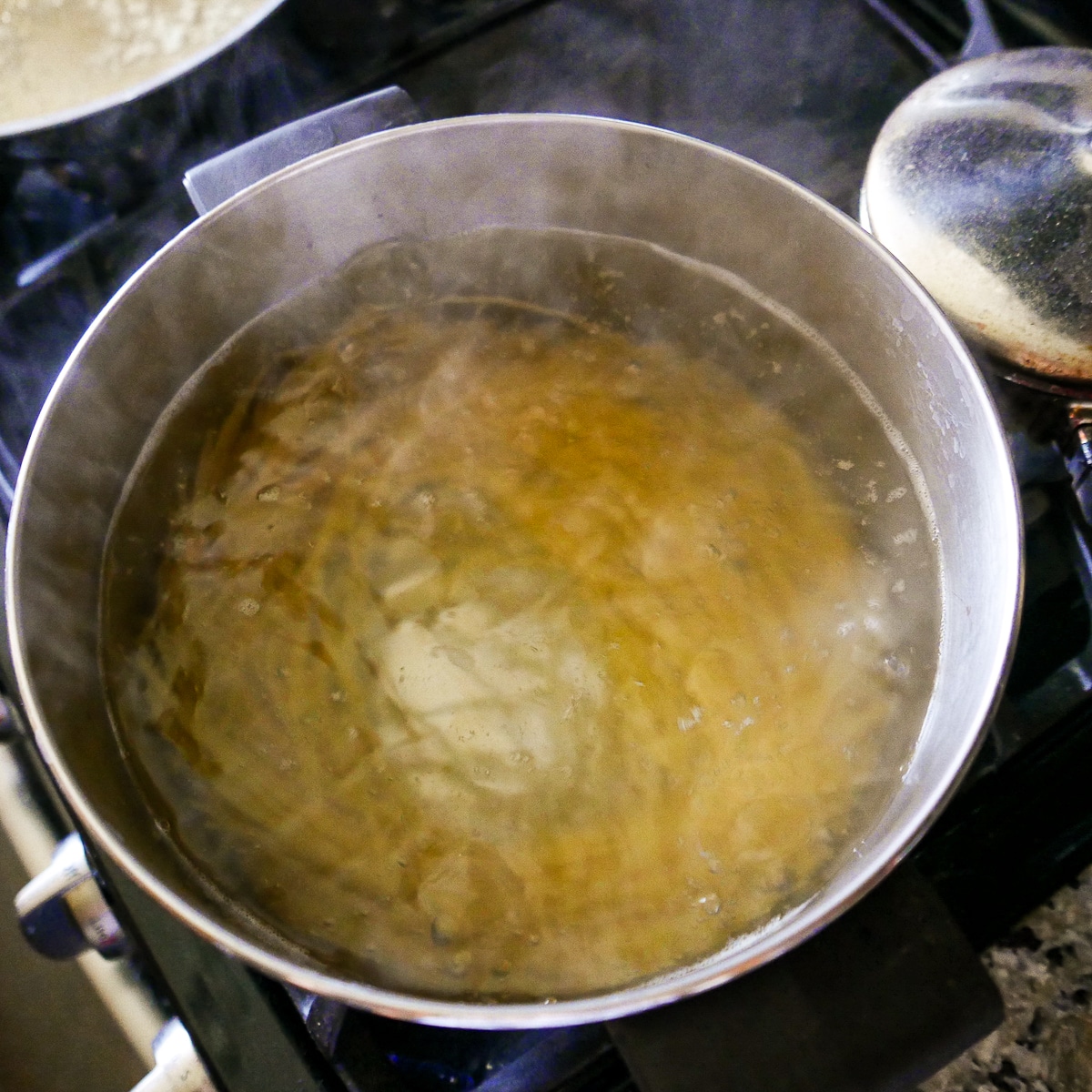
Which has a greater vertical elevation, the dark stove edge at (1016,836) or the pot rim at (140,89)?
the pot rim at (140,89)

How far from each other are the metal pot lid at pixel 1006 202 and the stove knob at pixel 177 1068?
2.27 feet

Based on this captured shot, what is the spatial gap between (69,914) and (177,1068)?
0.12m

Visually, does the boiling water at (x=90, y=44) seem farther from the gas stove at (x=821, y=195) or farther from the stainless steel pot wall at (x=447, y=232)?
the stainless steel pot wall at (x=447, y=232)

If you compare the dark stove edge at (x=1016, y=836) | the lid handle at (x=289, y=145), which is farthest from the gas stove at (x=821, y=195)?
the lid handle at (x=289, y=145)

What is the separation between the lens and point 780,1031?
0.45 metres

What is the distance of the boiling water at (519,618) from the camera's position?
0.55m

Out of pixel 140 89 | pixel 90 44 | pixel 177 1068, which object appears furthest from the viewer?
pixel 90 44

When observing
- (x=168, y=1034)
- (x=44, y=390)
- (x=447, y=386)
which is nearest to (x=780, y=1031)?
(x=168, y=1034)

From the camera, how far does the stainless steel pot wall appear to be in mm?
488

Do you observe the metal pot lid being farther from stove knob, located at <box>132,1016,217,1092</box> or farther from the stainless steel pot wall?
stove knob, located at <box>132,1016,217,1092</box>

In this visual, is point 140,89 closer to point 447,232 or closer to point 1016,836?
point 447,232

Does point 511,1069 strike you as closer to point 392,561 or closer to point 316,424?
point 392,561

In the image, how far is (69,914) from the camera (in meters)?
0.57

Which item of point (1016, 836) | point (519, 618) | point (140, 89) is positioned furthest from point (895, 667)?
point (140, 89)
